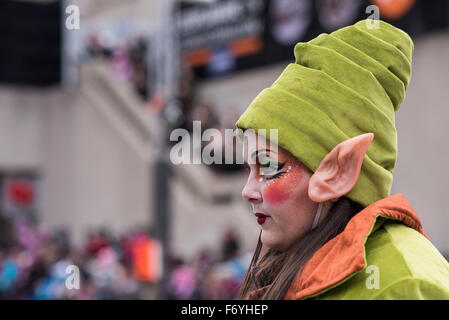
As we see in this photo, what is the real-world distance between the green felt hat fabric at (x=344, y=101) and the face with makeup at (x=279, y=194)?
0.03m

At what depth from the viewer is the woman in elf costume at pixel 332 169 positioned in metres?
1.69

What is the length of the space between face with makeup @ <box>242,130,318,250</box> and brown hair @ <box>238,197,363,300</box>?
33 millimetres

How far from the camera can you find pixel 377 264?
166 cm

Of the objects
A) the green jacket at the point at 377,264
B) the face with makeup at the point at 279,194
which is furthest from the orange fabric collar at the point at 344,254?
the face with makeup at the point at 279,194

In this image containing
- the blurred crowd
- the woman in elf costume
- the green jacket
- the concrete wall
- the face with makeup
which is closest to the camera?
the green jacket

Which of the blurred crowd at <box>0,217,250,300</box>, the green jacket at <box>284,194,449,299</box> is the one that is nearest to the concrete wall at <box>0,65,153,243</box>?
the blurred crowd at <box>0,217,250,300</box>

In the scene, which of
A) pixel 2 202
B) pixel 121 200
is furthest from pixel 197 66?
pixel 2 202

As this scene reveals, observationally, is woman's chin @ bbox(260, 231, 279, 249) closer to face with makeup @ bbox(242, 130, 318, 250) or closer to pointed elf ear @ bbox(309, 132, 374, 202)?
face with makeup @ bbox(242, 130, 318, 250)

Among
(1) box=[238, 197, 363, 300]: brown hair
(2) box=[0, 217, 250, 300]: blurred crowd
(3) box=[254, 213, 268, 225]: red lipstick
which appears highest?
(3) box=[254, 213, 268, 225]: red lipstick

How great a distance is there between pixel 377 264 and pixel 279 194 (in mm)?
281

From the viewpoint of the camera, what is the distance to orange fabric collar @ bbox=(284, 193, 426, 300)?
1614mm

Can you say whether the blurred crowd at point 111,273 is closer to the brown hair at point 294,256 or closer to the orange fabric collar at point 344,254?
the brown hair at point 294,256
